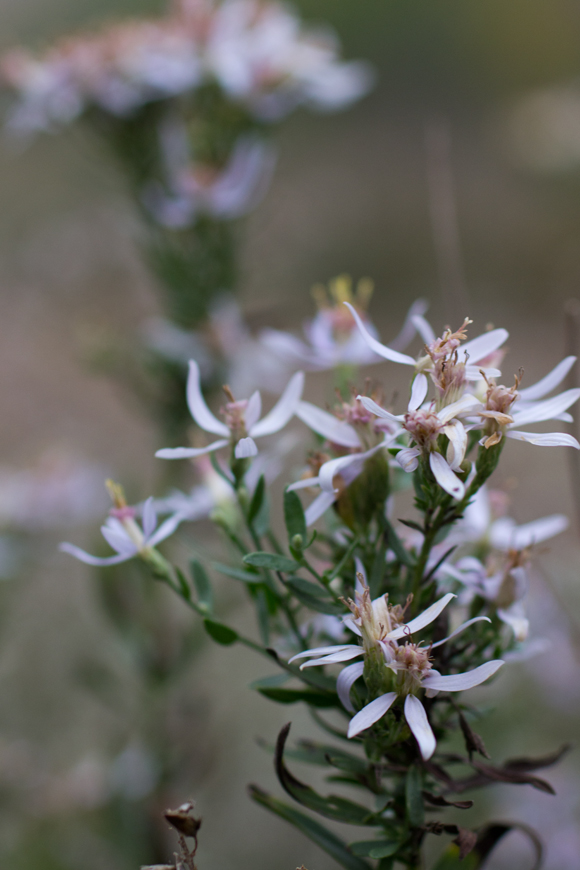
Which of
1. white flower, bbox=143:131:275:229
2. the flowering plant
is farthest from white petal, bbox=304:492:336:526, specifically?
white flower, bbox=143:131:275:229

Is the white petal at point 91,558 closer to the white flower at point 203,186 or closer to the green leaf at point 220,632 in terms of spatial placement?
the green leaf at point 220,632

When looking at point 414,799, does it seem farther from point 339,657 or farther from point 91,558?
point 91,558

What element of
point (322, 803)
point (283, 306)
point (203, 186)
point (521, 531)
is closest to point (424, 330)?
point (521, 531)

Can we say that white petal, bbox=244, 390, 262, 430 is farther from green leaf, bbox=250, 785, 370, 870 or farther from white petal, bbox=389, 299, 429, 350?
green leaf, bbox=250, 785, 370, 870

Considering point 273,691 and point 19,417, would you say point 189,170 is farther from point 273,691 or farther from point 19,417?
point 19,417

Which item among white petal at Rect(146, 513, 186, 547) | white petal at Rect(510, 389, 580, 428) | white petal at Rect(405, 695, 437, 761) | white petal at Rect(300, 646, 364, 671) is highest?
white petal at Rect(510, 389, 580, 428)

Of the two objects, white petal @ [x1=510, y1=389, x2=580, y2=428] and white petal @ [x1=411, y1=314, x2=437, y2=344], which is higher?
white petal @ [x1=411, y1=314, x2=437, y2=344]

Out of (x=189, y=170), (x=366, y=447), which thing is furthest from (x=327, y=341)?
(x=189, y=170)
